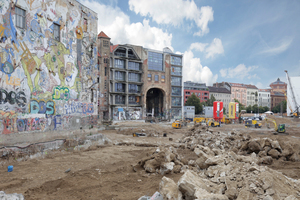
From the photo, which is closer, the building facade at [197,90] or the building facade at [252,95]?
the building facade at [197,90]

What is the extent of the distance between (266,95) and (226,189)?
5946 inches

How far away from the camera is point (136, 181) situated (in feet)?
30.3

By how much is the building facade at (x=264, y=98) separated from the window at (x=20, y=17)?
143991 mm

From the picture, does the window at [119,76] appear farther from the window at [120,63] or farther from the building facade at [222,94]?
the building facade at [222,94]

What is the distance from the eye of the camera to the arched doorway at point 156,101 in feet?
223

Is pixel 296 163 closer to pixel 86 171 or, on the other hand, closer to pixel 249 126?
pixel 86 171

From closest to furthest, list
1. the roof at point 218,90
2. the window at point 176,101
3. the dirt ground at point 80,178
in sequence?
the dirt ground at point 80,178 → the window at point 176,101 → the roof at point 218,90

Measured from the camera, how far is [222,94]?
117m

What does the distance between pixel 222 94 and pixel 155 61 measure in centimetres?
6783

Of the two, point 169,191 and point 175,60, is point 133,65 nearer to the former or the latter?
point 175,60

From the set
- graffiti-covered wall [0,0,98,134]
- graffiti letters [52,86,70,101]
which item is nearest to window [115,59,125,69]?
graffiti-covered wall [0,0,98,134]

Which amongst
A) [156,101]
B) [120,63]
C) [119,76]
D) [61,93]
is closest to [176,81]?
[156,101]

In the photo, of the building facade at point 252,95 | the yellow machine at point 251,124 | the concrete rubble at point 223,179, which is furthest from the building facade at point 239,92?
the concrete rubble at point 223,179

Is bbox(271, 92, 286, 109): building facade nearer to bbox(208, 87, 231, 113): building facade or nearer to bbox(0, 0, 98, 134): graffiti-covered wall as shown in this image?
bbox(208, 87, 231, 113): building facade
